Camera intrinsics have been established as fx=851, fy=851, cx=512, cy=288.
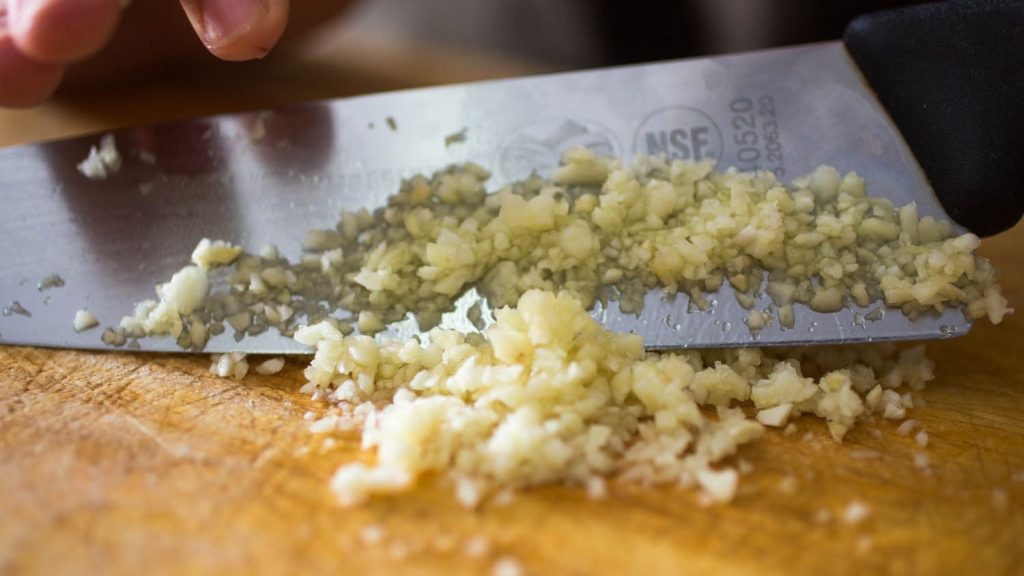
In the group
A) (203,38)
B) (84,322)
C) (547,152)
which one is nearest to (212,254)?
(84,322)

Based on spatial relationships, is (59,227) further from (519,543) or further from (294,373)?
(519,543)

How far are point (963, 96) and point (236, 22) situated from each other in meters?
0.86

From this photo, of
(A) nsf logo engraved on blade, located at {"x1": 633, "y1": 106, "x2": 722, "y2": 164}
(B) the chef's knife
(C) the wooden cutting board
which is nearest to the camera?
(C) the wooden cutting board

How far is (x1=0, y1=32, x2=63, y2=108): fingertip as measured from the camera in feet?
3.09

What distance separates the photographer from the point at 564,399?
0.91 meters

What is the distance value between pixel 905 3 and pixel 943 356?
773 mm

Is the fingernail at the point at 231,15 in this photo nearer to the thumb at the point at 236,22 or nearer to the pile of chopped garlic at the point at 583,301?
the thumb at the point at 236,22

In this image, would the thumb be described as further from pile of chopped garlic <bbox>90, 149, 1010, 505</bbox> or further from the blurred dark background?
the blurred dark background

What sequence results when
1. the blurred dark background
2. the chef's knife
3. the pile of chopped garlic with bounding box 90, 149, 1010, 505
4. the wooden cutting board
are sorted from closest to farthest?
the wooden cutting board
the pile of chopped garlic with bounding box 90, 149, 1010, 505
the chef's knife
the blurred dark background

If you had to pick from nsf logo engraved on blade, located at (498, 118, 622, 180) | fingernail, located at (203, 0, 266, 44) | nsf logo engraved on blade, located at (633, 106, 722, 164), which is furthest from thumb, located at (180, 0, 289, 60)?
nsf logo engraved on blade, located at (633, 106, 722, 164)

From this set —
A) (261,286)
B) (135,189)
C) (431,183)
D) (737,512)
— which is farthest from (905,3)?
(135,189)

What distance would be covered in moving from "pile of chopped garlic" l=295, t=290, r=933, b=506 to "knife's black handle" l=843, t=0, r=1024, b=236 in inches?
8.4

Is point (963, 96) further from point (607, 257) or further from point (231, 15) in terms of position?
point (231, 15)

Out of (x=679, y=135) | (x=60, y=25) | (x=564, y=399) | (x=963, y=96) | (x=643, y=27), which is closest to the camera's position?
(x=60, y=25)
